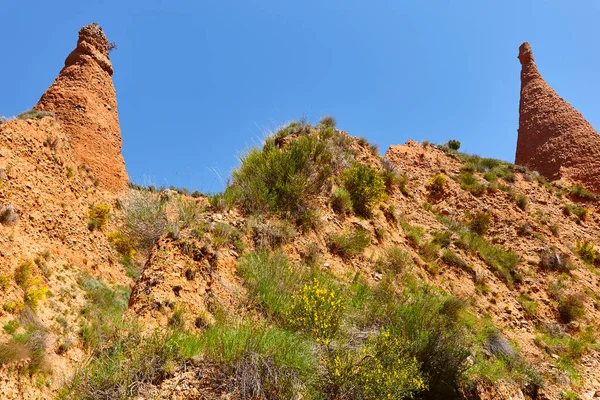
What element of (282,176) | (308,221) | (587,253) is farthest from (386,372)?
(587,253)

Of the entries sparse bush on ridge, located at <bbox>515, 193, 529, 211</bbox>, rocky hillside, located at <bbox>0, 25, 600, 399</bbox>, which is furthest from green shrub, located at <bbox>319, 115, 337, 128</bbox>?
sparse bush on ridge, located at <bbox>515, 193, 529, 211</bbox>

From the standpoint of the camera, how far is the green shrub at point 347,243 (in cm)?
959

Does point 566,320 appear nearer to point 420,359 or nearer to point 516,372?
point 516,372

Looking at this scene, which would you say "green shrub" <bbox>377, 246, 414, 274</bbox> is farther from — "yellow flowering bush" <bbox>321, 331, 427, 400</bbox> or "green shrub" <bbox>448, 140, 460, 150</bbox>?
"green shrub" <bbox>448, 140, 460, 150</bbox>

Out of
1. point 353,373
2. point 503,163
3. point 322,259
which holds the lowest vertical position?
point 353,373

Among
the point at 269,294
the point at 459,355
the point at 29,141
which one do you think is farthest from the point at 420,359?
the point at 29,141

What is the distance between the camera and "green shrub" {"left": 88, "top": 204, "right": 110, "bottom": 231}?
1553cm

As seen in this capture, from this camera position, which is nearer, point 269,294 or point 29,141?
point 269,294

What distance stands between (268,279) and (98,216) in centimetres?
1094

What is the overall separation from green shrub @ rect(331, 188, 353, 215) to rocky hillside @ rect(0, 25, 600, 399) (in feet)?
0.11

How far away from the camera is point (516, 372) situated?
318 inches

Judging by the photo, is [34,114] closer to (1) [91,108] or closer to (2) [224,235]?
(1) [91,108]

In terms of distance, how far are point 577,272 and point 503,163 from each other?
7.24 metres

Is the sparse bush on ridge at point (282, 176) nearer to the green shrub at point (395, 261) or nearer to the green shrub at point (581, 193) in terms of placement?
the green shrub at point (395, 261)
